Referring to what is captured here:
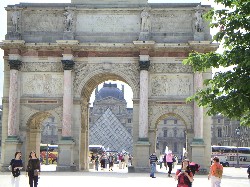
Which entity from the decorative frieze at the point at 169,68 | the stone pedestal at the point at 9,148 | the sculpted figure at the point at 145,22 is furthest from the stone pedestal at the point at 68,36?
the stone pedestal at the point at 9,148

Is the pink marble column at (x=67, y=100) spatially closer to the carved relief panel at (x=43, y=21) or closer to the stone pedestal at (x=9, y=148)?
the carved relief panel at (x=43, y=21)

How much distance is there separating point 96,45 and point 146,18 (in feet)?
12.4

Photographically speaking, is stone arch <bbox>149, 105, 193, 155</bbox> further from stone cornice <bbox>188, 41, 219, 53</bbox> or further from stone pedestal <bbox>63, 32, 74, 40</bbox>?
stone pedestal <bbox>63, 32, 74, 40</bbox>

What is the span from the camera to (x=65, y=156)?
121 ft

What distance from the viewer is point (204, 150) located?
3697 centimetres

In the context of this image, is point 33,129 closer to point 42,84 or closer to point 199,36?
point 42,84

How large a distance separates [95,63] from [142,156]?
7.03 m

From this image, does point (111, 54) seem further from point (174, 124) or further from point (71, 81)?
point (174, 124)

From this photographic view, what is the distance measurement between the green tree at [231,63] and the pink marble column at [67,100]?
20785 millimetres

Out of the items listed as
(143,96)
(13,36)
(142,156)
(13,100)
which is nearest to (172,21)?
(143,96)

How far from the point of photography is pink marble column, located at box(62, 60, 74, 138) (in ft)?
123

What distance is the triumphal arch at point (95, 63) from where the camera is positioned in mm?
37531

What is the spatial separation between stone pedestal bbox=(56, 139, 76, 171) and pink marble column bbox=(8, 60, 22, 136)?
3.30 m

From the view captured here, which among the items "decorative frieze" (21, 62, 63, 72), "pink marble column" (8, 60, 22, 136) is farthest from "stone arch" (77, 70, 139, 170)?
"pink marble column" (8, 60, 22, 136)
